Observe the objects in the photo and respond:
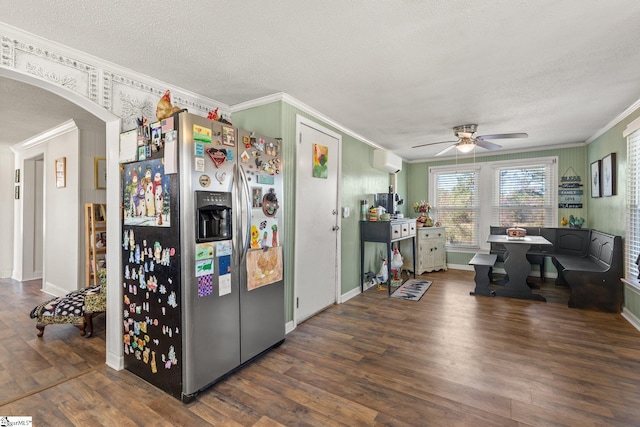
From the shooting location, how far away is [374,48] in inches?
80.0

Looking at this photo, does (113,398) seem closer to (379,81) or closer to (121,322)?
(121,322)

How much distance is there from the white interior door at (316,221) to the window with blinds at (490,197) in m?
3.29

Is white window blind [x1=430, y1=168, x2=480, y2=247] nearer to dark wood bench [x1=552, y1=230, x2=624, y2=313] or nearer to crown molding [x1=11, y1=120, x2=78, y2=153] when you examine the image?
dark wood bench [x1=552, y1=230, x2=624, y2=313]

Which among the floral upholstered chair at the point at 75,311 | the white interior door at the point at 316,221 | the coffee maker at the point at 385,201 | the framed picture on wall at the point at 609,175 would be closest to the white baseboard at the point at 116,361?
the floral upholstered chair at the point at 75,311

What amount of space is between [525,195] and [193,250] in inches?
224

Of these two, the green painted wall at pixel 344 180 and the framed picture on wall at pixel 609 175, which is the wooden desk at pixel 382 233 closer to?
the green painted wall at pixel 344 180

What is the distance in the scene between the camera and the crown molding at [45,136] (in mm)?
3979

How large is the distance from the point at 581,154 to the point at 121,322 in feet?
21.8

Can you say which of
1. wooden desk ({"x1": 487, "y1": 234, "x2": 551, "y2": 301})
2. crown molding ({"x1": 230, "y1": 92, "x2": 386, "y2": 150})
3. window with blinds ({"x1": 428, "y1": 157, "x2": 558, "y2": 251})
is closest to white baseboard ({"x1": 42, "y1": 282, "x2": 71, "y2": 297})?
crown molding ({"x1": 230, "y1": 92, "x2": 386, "y2": 150})

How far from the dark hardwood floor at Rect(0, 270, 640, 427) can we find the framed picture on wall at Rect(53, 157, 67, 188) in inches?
72.8

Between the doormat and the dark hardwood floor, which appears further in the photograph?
the doormat

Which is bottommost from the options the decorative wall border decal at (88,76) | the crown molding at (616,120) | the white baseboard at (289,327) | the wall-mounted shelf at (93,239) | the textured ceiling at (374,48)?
the white baseboard at (289,327)

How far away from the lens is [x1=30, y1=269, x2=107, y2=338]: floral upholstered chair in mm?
2863

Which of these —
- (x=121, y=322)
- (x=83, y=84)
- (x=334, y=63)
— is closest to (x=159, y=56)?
(x=83, y=84)
